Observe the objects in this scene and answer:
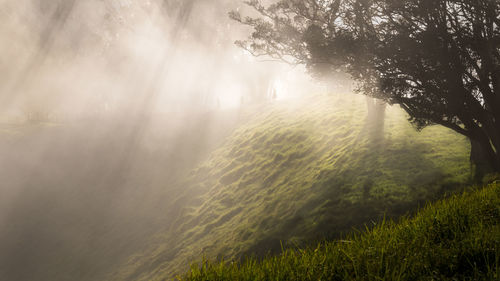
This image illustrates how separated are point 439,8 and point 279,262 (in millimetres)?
10524

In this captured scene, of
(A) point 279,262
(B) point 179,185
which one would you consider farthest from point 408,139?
(B) point 179,185

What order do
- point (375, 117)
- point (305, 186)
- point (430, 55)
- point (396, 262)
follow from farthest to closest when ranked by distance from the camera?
point (375, 117), point (305, 186), point (430, 55), point (396, 262)

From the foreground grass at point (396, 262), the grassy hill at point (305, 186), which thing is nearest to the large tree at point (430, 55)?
the grassy hill at point (305, 186)

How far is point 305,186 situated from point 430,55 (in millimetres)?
9462

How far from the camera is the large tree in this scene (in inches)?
367

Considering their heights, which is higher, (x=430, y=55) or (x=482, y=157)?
(x=430, y=55)

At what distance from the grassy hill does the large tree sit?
305 centimetres

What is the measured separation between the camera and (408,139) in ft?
55.8

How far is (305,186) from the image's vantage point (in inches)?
640

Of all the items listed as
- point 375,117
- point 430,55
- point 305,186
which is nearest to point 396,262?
point 430,55

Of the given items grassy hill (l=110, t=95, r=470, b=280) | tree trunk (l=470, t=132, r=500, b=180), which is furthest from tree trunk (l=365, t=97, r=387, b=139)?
tree trunk (l=470, t=132, r=500, b=180)

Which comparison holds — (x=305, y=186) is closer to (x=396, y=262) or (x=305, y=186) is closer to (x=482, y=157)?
(x=482, y=157)

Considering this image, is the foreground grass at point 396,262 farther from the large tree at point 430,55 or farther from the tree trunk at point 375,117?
the tree trunk at point 375,117

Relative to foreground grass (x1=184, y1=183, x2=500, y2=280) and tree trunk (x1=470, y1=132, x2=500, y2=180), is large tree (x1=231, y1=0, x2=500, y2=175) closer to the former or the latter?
tree trunk (x1=470, y1=132, x2=500, y2=180)
